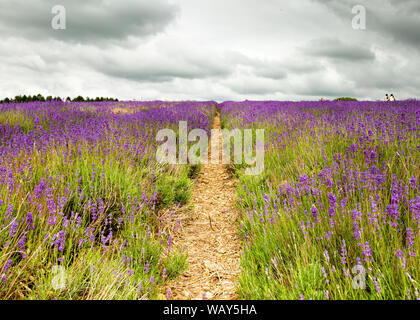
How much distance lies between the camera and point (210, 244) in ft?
9.92

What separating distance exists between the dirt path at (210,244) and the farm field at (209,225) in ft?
0.05

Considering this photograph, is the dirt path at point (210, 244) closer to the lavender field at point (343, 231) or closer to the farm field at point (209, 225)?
the farm field at point (209, 225)

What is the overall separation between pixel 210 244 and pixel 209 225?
0.47m

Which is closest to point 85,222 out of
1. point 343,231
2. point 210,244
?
point 210,244

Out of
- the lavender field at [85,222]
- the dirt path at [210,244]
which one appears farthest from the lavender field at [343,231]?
the lavender field at [85,222]

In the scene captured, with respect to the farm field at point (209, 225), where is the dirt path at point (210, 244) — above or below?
below

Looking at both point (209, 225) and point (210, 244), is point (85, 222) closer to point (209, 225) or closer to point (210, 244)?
point (210, 244)

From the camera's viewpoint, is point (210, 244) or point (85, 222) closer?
point (85, 222)

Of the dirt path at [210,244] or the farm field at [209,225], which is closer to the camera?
the farm field at [209,225]

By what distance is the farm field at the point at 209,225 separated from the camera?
169cm

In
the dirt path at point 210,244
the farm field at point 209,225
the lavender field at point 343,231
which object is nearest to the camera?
the lavender field at point 343,231
